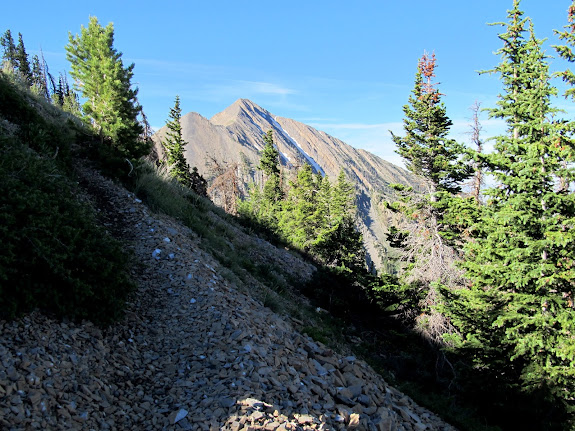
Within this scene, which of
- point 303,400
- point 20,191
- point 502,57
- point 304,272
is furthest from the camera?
point 304,272

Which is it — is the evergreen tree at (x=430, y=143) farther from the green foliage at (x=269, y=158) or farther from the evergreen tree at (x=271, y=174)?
the green foliage at (x=269, y=158)

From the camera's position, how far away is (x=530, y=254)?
8.41 m

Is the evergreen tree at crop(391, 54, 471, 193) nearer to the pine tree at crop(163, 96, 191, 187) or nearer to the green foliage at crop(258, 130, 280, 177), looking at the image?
the pine tree at crop(163, 96, 191, 187)

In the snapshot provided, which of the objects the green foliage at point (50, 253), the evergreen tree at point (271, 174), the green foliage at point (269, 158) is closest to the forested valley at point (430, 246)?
the green foliage at point (50, 253)

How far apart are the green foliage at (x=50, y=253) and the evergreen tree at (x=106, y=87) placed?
4.54 meters

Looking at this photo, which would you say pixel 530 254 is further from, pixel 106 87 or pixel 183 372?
pixel 106 87

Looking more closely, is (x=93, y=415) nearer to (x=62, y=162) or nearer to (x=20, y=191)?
(x=20, y=191)

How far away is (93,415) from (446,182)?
14004 millimetres

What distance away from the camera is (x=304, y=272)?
57.9 ft

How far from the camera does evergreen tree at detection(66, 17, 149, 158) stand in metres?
11.0

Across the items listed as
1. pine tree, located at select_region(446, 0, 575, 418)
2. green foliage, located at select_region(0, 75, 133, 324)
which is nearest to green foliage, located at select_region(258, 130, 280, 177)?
pine tree, located at select_region(446, 0, 575, 418)

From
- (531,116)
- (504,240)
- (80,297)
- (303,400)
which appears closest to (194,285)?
(80,297)

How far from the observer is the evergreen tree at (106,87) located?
11000 mm

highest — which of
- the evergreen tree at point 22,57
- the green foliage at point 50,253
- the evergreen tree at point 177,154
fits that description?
the evergreen tree at point 22,57
